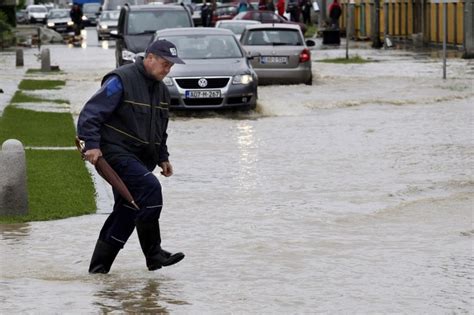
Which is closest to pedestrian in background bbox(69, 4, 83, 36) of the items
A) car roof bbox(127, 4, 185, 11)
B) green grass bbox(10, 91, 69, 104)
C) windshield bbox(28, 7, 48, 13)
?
windshield bbox(28, 7, 48, 13)

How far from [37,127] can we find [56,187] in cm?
764

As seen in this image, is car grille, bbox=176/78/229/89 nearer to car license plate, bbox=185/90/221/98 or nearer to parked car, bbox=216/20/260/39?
car license plate, bbox=185/90/221/98

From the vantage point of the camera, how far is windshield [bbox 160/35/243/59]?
26.7 metres

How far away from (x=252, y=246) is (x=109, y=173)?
217 centimetres

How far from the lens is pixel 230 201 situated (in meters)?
14.7

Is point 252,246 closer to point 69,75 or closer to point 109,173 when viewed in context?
point 109,173

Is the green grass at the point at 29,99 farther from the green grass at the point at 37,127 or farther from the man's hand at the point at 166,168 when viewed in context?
the man's hand at the point at 166,168

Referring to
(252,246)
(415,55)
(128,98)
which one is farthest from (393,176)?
(415,55)

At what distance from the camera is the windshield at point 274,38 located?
3306cm

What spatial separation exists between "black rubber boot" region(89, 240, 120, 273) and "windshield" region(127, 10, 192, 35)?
Result: 22585 mm

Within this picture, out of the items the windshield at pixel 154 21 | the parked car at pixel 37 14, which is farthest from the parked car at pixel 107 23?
the parked car at pixel 37 14

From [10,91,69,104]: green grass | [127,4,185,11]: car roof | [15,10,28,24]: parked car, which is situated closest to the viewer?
[10,91,69,104]: green grass

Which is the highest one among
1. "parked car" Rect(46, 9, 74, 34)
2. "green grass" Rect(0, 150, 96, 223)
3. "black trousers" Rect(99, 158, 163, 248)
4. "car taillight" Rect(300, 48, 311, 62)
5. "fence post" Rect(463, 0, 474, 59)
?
"black trousers" Rect(99, 158, 163, 248)

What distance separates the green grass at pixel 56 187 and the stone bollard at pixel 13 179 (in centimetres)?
9
